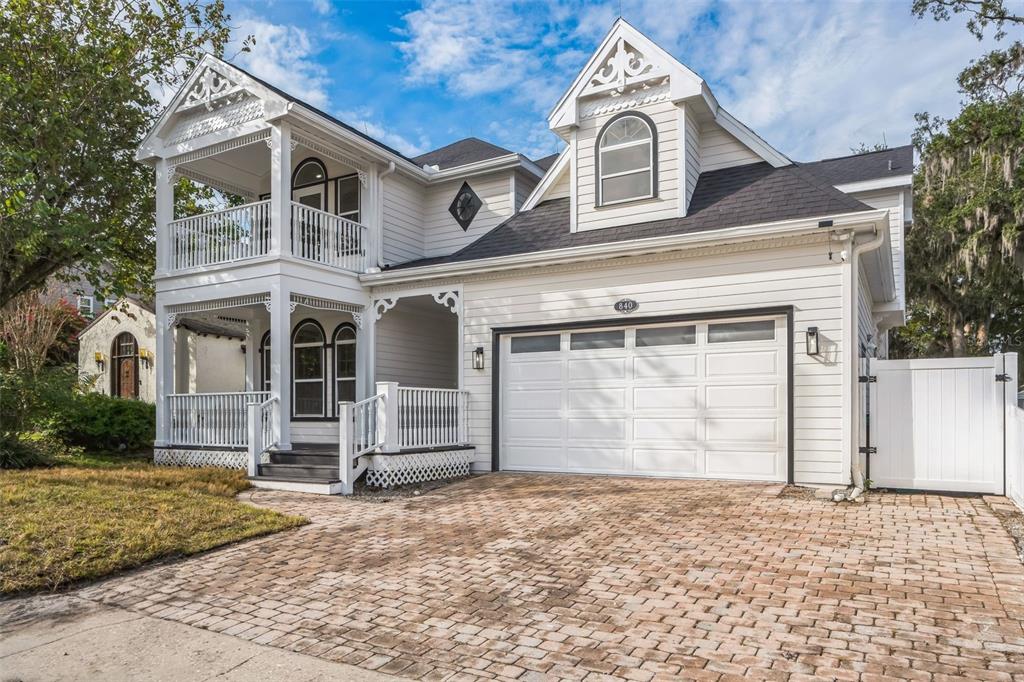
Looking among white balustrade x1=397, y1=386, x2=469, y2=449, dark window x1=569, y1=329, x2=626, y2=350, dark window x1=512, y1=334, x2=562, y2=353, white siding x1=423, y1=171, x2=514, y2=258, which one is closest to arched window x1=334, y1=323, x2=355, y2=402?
white siding x1=423, y1=171, x2=514, y2=258

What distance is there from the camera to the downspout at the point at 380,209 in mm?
13164

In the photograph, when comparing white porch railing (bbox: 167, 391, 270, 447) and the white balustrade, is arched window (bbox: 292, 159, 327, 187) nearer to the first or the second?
white porch railing (bbox: 167, 391, 270, 447)

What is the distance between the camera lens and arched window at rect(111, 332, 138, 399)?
21.7 meters

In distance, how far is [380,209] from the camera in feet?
43.5

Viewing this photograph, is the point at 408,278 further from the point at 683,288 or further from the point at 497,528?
the point at 497,528

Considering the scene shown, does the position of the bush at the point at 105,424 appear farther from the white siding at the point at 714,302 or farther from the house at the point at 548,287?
the white siding at the point at 714,302

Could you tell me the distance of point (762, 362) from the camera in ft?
30.2

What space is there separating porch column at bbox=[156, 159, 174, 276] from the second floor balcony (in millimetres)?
65

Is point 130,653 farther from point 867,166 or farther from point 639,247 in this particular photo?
point 867,166

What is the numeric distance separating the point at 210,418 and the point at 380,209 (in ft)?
16.7

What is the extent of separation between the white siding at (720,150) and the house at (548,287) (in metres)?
0.04

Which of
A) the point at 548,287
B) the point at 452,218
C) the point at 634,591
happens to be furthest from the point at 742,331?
the point at 452,218

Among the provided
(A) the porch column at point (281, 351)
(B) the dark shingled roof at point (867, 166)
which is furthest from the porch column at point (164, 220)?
(B) the dark shingled roof at point (867, 166)

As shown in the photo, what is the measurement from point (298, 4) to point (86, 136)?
198 inches
